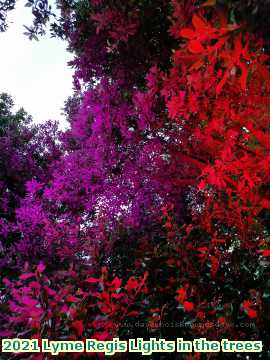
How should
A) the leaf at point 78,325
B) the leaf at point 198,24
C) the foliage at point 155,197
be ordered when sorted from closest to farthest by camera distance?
the leaf at point 198,24 < the leaf at point 78,325 < the foliage at point 155,197

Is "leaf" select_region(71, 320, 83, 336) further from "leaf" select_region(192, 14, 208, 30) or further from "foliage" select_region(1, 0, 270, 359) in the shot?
"leaf" select_region(192, 14, 208, 30)

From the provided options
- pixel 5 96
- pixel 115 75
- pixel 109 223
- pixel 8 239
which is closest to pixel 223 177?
pixel 109 223

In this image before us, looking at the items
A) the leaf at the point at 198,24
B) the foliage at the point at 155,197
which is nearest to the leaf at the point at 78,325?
the foliage at the point at 155,197

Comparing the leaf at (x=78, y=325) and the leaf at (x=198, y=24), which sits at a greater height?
the leaf at (x=198, y=24)

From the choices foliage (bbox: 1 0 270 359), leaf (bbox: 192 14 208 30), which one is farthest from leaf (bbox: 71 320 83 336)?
leaf (bbox: 192 14 208 30)

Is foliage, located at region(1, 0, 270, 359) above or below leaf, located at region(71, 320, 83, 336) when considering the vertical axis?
above

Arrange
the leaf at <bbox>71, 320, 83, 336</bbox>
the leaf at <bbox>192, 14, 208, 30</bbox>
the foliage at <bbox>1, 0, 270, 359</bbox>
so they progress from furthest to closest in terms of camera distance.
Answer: the foliage at <bbox>1, 0, 270, 359</bbox>
the leaf at <bbox>71, 320, 83, 336</bbox>
the leaf at <bbox>192, 14, 208, 30</bbox>

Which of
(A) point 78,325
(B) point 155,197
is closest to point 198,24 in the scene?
(A) point 78,325

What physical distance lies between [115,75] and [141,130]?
1231 mm

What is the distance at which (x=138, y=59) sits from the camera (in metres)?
6.28

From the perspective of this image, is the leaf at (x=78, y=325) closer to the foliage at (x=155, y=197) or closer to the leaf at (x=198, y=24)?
the foliage at (x=155, y=197)

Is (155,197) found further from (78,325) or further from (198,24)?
(198,24)

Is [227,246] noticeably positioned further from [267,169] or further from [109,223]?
[109,223]

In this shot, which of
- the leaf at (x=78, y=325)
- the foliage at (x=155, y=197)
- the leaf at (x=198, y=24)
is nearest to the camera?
the leaf at (x=198, y=24)
